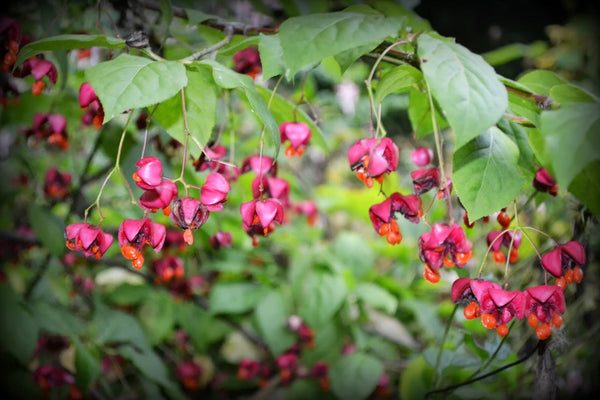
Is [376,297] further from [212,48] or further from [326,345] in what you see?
[212,48]

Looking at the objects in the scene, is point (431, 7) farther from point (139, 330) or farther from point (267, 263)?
point (139, 330)

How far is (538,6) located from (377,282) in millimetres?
1741

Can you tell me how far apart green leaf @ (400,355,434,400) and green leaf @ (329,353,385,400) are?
0.22 metres

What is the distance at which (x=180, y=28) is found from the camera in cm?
144

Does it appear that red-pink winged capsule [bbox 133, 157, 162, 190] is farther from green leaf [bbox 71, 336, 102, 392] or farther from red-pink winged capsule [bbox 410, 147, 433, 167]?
green leaf [bbox 71, 336, 102, 392]

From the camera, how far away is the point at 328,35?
0.74 meters

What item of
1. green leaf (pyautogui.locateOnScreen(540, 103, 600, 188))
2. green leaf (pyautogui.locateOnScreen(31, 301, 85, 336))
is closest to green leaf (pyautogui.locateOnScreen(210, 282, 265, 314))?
green leaf (pyautogui.locateOnScreen(31, 301, 85, 336))

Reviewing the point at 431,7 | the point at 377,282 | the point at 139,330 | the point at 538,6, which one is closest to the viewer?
the point at 139,330

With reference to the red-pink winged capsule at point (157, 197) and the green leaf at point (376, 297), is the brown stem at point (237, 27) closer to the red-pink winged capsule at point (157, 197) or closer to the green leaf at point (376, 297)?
the red-pink winged capsule at point (157, 197)

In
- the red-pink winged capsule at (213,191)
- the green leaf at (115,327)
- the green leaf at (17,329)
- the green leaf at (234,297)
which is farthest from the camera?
the green leaf at (234,297)

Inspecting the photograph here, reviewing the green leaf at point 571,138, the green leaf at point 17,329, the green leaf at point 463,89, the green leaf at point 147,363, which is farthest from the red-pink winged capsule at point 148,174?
the green leaf at point 147,363

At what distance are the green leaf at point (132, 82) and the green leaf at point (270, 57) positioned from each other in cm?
17

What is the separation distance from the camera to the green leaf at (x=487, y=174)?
2.54ft

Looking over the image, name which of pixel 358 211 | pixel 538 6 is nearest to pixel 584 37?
pixel 538 6
